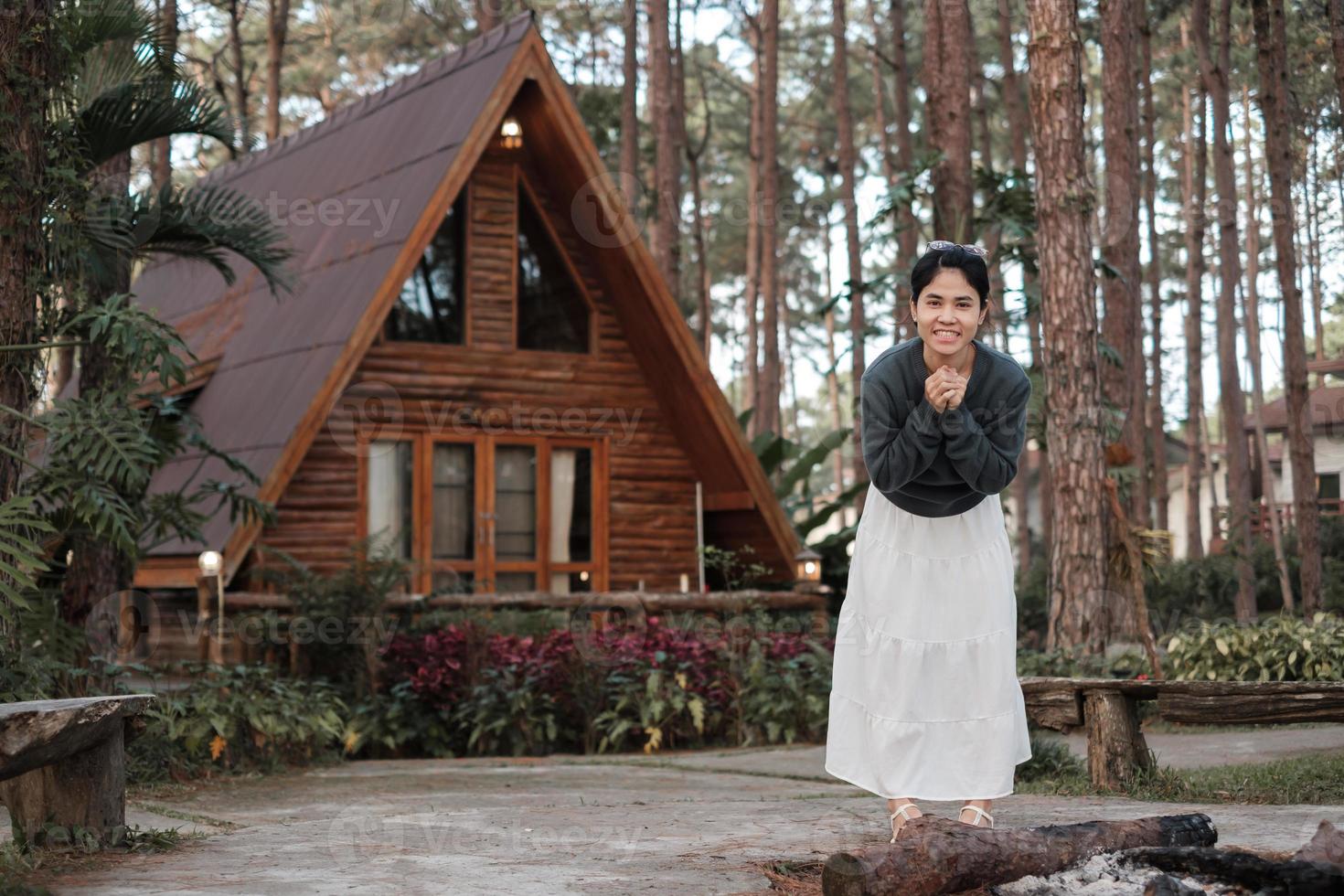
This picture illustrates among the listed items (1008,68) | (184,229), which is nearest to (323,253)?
(184,229)

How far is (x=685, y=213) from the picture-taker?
35562 millimetres

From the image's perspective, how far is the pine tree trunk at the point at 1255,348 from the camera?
2131cm

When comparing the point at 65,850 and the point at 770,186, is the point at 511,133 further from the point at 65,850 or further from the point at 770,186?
the point at 770,186

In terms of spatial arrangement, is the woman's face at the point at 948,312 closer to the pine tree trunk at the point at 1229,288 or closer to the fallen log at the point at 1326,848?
the fallen log at the point at 1326,848

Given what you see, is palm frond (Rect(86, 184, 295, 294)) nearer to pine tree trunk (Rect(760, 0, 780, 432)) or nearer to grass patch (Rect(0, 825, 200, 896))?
grass patch (Rect(0, 825, 200, 896))

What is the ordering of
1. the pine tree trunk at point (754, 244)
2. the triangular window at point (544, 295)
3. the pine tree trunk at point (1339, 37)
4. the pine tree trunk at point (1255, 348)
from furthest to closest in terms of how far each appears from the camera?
the pine tree trunk at point (754, 244)
the pine tree trunk at point (1255, 348)
the triangular window at point (544, 295)
the pine tree trunk at point (1339, 37)

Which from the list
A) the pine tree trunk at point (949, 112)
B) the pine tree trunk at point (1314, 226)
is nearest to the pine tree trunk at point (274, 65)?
the pine tree trunk at point (949, 112)

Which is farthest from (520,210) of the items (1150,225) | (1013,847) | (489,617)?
(1150,225)

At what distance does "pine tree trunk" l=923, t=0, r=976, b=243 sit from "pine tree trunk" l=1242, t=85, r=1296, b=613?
7.42 metres

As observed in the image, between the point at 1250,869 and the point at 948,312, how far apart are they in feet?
5.55

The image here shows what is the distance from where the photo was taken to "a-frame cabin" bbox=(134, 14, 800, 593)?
12.9m

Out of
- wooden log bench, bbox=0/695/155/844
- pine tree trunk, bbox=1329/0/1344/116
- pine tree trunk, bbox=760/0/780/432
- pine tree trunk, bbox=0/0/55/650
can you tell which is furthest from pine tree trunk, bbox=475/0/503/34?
wooden log bench, bbox=0/695/155/844

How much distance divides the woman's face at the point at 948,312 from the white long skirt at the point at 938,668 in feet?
1.66

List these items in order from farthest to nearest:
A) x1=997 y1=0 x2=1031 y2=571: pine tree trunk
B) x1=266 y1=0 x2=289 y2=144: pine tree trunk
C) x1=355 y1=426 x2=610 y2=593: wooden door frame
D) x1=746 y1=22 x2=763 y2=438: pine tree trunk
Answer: x1=746 y1=22 x2=763 y2=438: pine tree trunk
x1=266 y1=0 x2=289 y2=144: pine tree trunk
x1=997 y1=0 x2=1031 y2=571: pine tree trunk
x1=355 y1=426 x2=610 y2=593: wooden door frame
